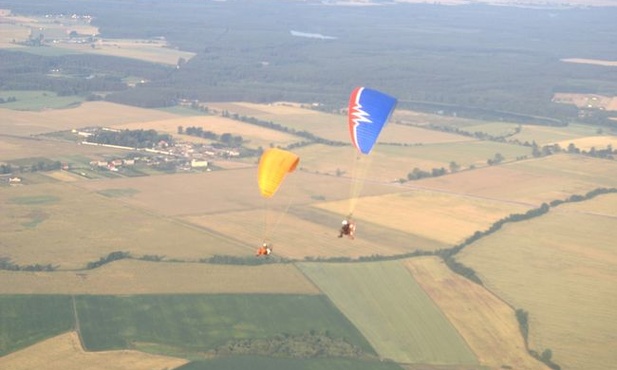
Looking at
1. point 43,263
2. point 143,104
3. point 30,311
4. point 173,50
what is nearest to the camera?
point 30,311

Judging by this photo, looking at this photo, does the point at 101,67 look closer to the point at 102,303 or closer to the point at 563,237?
the point at 563,237

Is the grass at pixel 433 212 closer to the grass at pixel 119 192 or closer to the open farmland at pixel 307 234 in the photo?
the open farmland at pixel 307 234

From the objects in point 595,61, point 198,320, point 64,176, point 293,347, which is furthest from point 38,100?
point 595,61

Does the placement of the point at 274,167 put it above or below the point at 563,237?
above

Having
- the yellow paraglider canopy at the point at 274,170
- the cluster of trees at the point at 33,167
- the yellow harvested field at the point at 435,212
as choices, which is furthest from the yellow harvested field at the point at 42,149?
the yellow paraglider canopy at the point at 274,170

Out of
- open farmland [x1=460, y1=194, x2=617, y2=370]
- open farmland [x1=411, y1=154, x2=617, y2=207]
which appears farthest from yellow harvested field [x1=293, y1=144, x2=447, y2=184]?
open farmland [x1=460, y1=194, x2=617, y2=370]

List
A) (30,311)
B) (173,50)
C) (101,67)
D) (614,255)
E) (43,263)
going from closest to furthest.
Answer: (30,311)
(43,263)
(614,255)
(101,67)
(173,50)

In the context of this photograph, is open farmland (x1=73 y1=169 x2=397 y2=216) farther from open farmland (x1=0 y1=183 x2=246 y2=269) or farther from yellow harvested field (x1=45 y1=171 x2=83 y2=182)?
open farmland (x1=0 y1=183 x2=246 y2=269)

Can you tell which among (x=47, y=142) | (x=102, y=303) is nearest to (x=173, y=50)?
(x=47, y=142)
